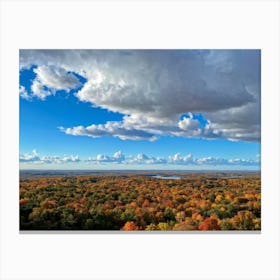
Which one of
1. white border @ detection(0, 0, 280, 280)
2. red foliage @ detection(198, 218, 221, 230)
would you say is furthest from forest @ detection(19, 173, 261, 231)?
white border @ detection(0, 0, 280, 280)

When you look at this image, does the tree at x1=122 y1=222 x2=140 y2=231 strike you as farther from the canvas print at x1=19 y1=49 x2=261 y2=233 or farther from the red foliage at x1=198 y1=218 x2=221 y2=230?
the red foliage at x1=198 y1=218 x2=221 y2=230
